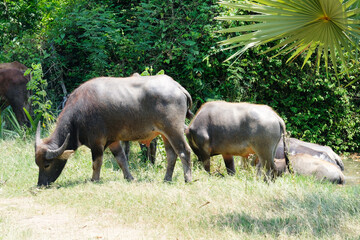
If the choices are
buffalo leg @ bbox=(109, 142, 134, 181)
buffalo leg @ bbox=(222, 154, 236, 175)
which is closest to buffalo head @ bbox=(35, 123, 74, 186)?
buffalo leg @ bbox=(109, 142, 134, 181)

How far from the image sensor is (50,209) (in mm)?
6543

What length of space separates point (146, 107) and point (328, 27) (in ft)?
10.7

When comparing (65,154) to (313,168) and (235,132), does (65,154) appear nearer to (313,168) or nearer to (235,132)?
(235,132)

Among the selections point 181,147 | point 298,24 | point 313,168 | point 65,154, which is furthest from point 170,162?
point 298,24

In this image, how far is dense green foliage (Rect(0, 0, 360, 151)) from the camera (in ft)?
40.8

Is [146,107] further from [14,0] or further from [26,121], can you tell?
[14,0]

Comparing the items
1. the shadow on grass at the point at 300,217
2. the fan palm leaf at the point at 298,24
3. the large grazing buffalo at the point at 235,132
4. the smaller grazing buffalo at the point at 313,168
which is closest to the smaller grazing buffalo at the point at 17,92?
the large grazing buffalo at the point at 235,132

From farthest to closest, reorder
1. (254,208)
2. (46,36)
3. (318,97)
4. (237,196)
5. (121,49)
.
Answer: (46,36), (318,97), (121,49), (237,196), (254,208)

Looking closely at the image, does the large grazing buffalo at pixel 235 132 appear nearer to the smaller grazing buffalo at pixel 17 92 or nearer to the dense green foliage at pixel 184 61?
the dense green foliage at pixel 184 61

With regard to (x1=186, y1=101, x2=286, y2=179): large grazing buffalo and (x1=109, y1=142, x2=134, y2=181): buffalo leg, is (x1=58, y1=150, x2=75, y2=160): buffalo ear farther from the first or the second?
(x1=186, y1=101, x2=286, y2=179): large grazing buffalo

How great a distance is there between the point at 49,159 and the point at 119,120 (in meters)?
1.34

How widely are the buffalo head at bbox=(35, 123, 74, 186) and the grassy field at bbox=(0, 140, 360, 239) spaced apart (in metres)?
0.18

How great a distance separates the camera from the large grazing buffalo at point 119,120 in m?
7.83

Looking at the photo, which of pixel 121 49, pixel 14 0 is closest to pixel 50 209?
pixel 121 49
